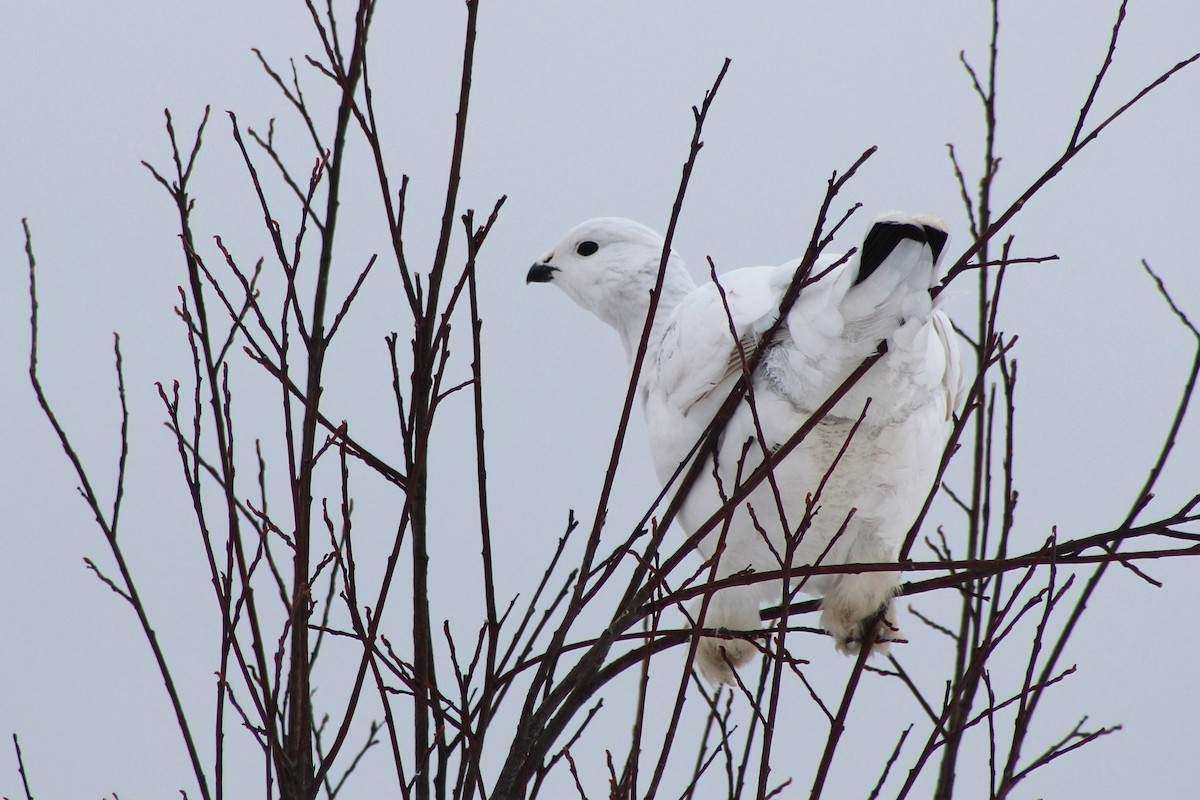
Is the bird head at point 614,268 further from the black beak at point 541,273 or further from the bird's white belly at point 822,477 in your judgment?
the bird's white belly at point 822,477

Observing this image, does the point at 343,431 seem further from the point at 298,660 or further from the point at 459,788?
the point at 459,788

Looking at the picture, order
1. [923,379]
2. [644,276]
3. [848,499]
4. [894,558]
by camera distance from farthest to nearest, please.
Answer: [644,276] < [894,558] < [848,499] < [923,379]

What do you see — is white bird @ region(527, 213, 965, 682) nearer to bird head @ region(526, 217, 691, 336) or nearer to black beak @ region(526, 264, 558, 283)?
bird head @ region(526, 217, 691, 336)

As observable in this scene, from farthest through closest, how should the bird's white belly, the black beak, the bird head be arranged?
the black beak < the bird head < the bird's white belly

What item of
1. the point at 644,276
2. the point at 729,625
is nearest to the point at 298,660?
the point at 729,625

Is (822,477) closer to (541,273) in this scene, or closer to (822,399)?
(822,399)

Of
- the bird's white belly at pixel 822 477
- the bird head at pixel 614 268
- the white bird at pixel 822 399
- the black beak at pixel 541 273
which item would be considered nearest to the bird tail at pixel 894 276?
the white bird at pixel 822 399

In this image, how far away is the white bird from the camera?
1.65m

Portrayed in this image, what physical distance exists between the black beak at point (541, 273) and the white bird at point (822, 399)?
0.60 ft

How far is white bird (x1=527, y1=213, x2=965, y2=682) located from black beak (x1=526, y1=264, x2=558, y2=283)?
0.18 meters

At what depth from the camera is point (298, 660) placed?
44.3 inches

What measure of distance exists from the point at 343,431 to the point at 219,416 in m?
0.14

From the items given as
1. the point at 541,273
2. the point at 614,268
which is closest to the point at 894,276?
the point at 614,268

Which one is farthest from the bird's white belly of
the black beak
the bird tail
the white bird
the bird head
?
the black beak
